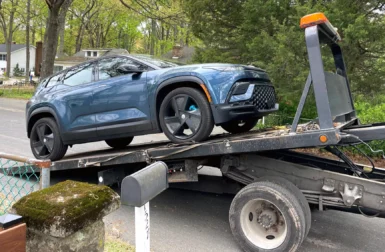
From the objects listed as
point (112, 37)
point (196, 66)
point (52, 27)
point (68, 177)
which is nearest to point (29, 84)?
point (52, 27)

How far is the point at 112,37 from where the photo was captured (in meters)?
58.4

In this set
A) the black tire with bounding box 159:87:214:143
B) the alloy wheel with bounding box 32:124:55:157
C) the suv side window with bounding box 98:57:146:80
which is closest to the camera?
the black tire with bounding box 159:87:214:143

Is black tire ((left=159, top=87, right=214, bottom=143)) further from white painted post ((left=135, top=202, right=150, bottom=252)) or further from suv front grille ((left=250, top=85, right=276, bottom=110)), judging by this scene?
white painted post ((left=135, top=202, right=150, bottom=252))

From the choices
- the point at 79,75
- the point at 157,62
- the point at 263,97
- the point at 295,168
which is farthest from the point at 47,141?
the point at 295,168

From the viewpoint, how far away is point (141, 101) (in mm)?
4770

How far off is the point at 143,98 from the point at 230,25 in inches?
314

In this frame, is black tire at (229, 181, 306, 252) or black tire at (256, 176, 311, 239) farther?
black tire at (256, 176, 311, 239)

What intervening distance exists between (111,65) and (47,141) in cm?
174

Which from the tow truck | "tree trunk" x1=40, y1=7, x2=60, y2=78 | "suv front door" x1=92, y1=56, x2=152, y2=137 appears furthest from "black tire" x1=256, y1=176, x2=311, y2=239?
"tree trunk" x1=40, y1=7, x2=60, y2=78

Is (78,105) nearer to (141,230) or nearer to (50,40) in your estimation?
(141,230)

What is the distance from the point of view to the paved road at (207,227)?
4.08 metres

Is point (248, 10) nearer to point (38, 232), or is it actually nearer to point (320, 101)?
point (320, 101)

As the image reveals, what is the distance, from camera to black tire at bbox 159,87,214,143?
4.23 m

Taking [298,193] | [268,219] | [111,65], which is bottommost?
[268,219]
